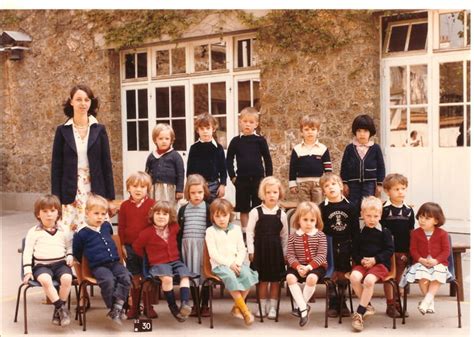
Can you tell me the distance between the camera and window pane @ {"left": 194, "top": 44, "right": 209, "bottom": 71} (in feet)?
31.3

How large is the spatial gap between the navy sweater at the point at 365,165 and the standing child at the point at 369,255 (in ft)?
3.57

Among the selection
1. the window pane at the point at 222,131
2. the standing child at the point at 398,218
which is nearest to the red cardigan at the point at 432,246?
the standing child at the point at 398,218

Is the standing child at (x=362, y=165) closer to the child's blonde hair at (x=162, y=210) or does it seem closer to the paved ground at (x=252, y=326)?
the paved ground at (x=252, y=326)

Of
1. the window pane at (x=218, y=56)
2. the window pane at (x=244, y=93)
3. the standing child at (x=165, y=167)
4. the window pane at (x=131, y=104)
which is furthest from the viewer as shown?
the window pane at (x=131, y=104)

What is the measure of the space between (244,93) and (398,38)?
7.36 feet

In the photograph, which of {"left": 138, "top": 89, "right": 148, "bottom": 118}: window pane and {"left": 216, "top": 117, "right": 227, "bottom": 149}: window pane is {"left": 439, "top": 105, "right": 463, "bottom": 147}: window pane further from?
{"left": 138, "top": 89, "right": 148, "bottom": 118}: window pane

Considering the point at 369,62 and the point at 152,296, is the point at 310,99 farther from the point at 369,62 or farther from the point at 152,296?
the point at 152,296

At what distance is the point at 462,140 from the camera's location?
7801 millimetres

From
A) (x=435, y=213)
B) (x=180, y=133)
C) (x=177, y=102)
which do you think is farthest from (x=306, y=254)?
(x=177, y=102)

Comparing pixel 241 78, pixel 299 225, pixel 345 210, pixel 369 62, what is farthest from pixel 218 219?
pixel 241 78

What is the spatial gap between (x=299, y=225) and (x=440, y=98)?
383 centimetres

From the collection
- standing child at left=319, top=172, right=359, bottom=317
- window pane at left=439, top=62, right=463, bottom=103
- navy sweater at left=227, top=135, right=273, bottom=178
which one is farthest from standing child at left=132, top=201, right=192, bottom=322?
window pane at left=439, top=62, right=463, bottom=103

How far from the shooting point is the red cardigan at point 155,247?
15.5ft

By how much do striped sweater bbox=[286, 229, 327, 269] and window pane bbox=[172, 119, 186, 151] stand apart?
5.37 m
